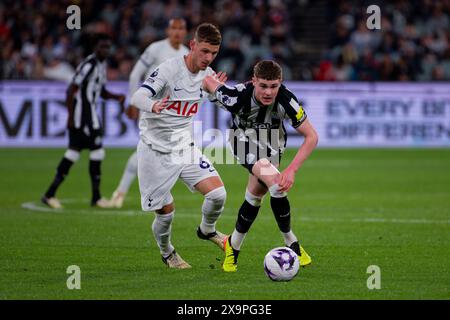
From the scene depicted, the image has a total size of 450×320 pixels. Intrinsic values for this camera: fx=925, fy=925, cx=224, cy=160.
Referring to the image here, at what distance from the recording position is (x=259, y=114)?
817cm

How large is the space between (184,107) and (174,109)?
0.31 feet

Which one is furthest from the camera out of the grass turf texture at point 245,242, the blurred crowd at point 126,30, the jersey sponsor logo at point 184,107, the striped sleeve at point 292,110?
the blurred crowd at point 126,30

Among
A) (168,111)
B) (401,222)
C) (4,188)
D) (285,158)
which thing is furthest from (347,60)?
(168,111)

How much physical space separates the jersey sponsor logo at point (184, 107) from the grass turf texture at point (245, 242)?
141 centimetres

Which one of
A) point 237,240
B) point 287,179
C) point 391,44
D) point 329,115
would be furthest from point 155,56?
point 391,44

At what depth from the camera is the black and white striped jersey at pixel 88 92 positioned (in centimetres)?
1304

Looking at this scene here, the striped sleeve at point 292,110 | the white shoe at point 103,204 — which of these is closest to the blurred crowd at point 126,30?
the white shoe at point 103,204

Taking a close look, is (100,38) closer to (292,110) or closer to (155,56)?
(155,56)

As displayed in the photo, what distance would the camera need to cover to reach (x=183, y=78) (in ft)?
27.6

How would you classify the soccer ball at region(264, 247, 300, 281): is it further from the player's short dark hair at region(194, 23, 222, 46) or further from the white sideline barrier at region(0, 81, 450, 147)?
the white sideline barrier at region(0, 81, 450, 147)

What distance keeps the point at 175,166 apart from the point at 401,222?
4.23 metres

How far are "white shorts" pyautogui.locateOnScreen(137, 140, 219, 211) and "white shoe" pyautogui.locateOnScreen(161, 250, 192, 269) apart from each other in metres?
0.49

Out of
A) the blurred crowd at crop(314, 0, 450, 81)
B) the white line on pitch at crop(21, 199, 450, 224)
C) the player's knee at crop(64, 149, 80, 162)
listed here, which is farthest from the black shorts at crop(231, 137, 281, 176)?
the blurred crowd at crop(314, 0, 450, 81)

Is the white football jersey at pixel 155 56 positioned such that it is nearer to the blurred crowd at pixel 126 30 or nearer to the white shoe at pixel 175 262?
the white shoe at pixel 175 262
